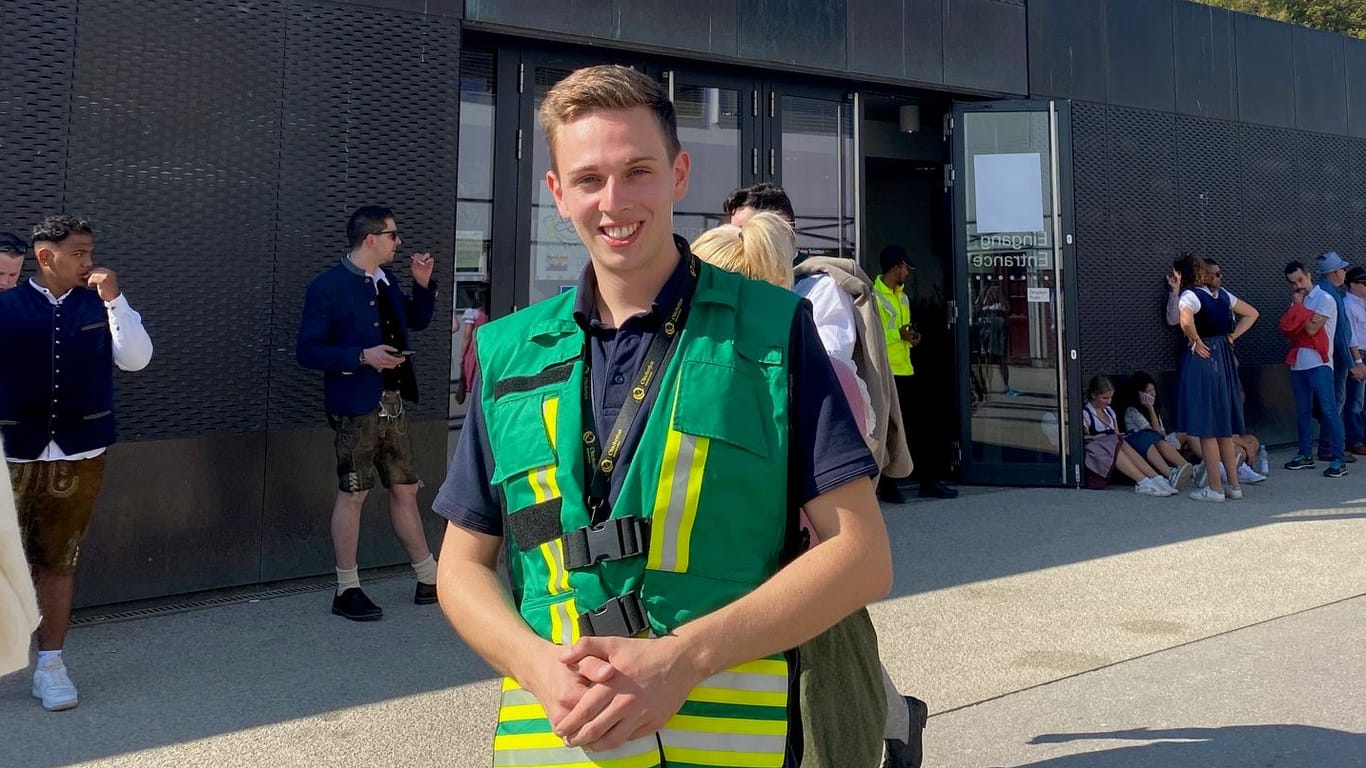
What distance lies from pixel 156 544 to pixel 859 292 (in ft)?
13.4

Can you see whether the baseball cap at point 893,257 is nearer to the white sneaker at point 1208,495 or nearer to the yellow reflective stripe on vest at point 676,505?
the white sneaker at point 1208,495

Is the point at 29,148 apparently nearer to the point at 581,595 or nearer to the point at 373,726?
the point at 373,726

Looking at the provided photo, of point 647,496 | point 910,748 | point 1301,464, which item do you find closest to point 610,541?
point 647,496

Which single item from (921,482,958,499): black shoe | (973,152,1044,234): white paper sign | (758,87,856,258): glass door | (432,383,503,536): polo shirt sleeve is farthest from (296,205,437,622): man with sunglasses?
(973,152,1044,234): white paper sign

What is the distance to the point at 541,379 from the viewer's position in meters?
1.68

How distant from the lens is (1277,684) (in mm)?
4535

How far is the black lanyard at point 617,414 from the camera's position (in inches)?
62.5

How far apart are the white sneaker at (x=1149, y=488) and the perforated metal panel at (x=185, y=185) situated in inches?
271

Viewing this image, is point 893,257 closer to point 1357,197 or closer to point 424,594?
point 424,594

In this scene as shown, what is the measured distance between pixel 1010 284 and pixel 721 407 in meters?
8.05

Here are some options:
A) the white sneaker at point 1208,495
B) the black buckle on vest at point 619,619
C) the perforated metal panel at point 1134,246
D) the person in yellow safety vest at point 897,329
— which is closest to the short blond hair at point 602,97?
the black buckle on vest at point 619,619

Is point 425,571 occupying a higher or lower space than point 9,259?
lower

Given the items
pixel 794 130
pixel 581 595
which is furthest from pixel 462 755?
pixel 794 130

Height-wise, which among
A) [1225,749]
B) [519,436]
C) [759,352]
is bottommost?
[1225,749]
